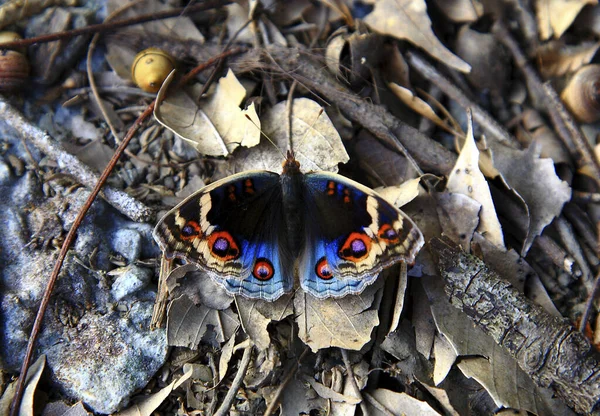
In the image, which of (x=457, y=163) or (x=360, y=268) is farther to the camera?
(x=457, y=163)

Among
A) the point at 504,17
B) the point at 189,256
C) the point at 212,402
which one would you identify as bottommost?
the point at 212,402

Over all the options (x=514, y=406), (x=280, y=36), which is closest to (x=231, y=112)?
(x=280, y=36)

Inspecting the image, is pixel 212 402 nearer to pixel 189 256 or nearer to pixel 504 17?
pixel 189 256

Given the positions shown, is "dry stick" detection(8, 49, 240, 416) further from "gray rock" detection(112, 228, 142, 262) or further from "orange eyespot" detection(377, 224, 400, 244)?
"orange eyespot" detection(377, 224, 400, 244)

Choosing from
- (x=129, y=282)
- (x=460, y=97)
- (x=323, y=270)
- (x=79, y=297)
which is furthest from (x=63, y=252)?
(x=460, y=97)

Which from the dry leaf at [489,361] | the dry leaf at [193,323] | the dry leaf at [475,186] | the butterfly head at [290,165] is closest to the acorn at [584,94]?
the dry leaf at [475,186]
